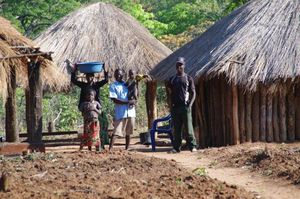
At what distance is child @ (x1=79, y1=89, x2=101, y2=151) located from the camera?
12141mm

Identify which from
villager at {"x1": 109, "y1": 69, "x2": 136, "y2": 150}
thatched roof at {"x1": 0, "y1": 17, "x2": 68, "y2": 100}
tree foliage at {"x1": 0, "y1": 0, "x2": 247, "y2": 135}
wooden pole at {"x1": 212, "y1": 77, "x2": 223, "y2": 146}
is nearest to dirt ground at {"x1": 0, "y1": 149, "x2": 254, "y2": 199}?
thatched roof at {"x1": 0, "y1": 17, "x2": 68, "y2": 100}

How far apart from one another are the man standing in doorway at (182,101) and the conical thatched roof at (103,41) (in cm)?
492

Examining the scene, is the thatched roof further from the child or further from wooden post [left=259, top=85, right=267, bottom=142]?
wooden post [left=259, top=85, right=267, bottom=142]

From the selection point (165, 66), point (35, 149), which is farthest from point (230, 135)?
point (35, 149)

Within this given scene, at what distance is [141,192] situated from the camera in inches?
284

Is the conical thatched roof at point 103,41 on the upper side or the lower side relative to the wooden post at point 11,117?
upper

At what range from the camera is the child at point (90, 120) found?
1214 cm

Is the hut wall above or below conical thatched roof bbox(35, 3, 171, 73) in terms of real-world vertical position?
below

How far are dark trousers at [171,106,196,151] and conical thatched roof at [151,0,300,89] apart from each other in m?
1.12

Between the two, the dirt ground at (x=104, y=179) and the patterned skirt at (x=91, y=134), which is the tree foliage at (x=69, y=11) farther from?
the dirt ground at (x=104, y=179)

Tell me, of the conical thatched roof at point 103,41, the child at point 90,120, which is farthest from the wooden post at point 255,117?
the conical thatched roof at point 103,41

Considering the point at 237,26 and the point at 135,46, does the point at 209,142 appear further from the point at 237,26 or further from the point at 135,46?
the point at 135,46

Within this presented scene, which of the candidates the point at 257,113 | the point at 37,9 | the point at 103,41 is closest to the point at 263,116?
the point at 257,113

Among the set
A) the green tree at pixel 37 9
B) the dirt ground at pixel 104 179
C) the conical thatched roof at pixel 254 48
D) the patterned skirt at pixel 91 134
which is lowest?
the dirt ground at pixel 104 179
